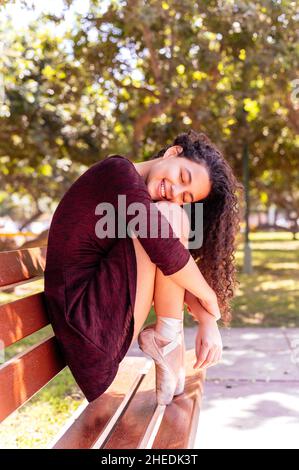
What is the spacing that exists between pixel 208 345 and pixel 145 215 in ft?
1.98

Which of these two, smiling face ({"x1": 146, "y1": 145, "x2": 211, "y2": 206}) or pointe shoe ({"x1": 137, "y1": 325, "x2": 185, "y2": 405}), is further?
smiling face ({"x1": 146, "y1": 145, "x2": 211, "y2": 206})

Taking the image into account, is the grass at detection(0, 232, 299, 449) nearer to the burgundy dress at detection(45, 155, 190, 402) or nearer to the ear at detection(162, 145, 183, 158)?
the burgundy dress at detection(45, 155, 190, 402)

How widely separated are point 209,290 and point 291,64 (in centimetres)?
709

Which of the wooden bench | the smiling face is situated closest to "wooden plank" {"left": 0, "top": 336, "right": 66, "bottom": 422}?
the wooden bench

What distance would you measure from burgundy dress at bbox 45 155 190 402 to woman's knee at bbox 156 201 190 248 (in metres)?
0.14

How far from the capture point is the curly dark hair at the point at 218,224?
2812 millimetres

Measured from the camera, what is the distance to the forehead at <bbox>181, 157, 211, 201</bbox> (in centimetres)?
271

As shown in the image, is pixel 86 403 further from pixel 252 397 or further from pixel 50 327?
pixel 50 327

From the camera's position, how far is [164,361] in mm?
2580

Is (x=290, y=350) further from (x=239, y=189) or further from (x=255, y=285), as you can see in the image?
(x=255, y=285)

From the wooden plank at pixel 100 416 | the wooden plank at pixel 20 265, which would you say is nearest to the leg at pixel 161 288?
the wooden plank at pixel 100 416

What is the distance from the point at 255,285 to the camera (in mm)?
11250

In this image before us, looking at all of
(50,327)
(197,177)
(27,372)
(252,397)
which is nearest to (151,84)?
(50,327)
